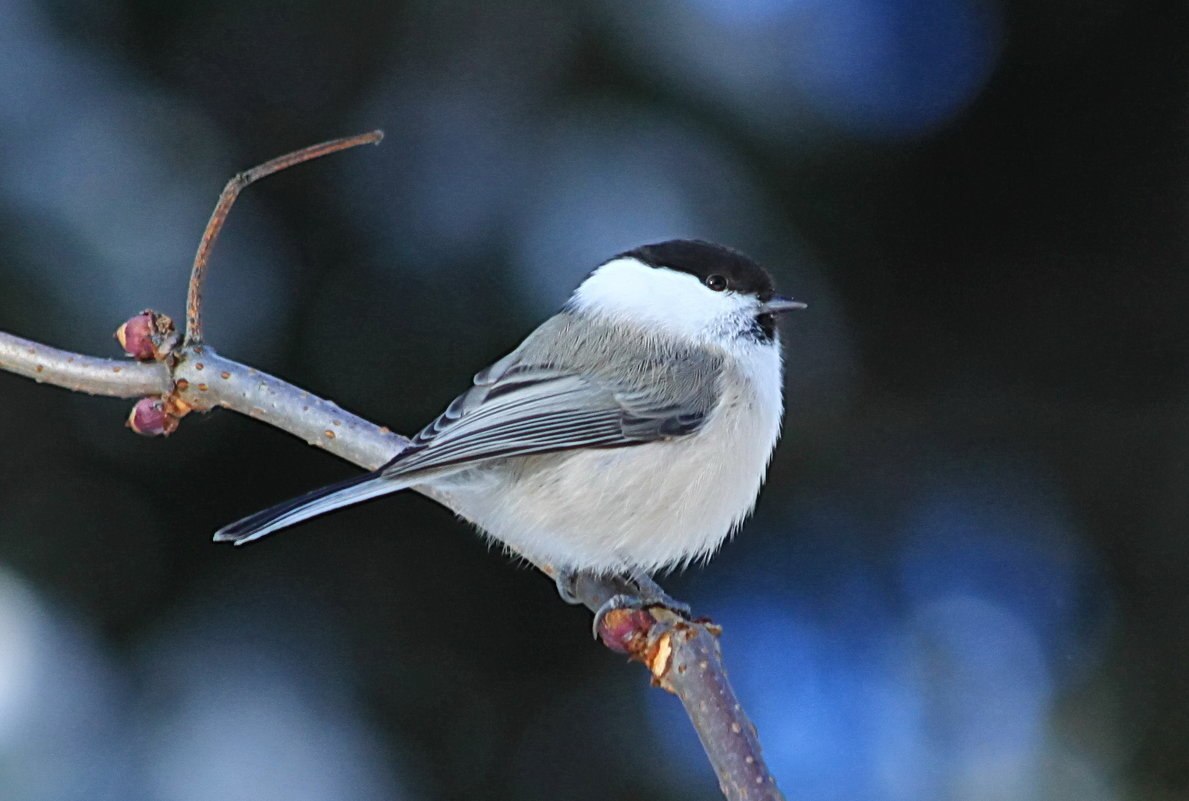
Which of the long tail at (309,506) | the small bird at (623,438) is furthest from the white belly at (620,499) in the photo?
the long tail at (309,506)

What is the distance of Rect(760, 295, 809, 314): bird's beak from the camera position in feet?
5.94

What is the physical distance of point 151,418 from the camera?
1493 mm

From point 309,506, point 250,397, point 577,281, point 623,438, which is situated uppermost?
point 577,281

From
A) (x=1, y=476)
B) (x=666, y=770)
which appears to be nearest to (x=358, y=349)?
(x=1, y=476)

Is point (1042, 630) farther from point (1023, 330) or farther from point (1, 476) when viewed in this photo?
point (1, 476)

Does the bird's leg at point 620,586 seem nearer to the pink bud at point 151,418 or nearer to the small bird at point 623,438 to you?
the small bird at point 623,438

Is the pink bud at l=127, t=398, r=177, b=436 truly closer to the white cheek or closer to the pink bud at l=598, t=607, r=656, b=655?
the pink bud at l=598, t=607, r=656, b=655

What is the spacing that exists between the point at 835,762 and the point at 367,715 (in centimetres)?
78

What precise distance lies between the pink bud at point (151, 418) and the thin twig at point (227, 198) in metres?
0.09

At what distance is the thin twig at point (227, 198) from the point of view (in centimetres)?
128

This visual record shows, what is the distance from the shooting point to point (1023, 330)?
2.10 metres

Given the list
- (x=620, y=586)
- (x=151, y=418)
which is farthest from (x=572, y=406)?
(x=151, y=418)

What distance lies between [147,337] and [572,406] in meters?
0.59

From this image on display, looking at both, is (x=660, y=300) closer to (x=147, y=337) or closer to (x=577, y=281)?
(x=577, y=281)
